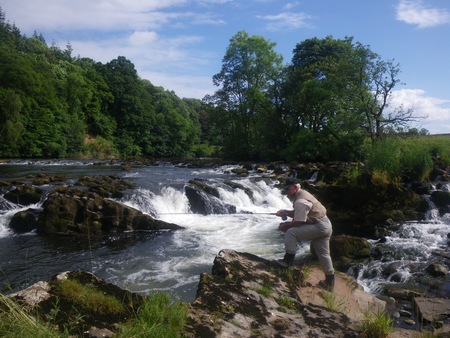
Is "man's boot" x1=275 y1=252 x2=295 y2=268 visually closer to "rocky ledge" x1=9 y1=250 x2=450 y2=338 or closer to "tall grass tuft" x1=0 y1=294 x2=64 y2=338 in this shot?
"rocky ledge" x1=9 y1=250 x2=450 y2=338

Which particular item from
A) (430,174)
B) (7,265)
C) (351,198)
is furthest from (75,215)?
(430,174)

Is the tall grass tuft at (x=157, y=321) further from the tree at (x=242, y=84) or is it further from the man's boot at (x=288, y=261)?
the tree at (x=242, y=84)

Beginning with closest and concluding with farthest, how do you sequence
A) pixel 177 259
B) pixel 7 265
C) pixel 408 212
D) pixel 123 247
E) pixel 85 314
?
pixel 85 314 < pixel 7 265 < pixel 177 259 < pixel 123 247 < pixel 408 212

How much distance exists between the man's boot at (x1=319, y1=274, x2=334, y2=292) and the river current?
1953 millimetres

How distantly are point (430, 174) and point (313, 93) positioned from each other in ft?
50.5

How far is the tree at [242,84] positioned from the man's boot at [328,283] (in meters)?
34.6

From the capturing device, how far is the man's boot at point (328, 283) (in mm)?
6225

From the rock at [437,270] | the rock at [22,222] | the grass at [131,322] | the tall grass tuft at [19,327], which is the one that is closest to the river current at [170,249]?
the rock at [22,222]

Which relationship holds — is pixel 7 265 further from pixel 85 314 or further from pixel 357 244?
pixel 357 244

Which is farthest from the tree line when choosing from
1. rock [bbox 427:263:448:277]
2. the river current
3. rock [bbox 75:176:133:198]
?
rock [bbox 427:263:448:277]

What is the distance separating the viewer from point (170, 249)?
10828mm

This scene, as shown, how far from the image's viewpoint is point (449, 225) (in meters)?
12.5

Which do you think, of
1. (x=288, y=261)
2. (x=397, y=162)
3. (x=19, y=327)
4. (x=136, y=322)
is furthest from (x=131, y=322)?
(x=397, y=162)

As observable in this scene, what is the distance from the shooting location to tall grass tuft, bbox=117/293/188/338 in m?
3.31
